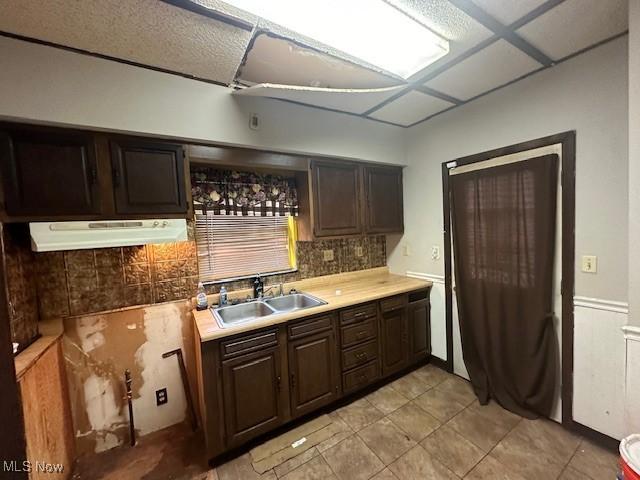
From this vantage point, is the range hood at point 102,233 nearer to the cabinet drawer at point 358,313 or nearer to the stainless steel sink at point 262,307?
the stainless steel sink at point 262,307

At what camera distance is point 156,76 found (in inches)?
64.1

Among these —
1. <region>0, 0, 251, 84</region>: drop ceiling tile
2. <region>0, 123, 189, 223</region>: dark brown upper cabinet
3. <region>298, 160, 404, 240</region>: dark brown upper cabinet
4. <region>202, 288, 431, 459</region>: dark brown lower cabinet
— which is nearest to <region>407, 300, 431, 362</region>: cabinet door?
<region>202, 288, 431, 459</region>: dark brown lower cabinet

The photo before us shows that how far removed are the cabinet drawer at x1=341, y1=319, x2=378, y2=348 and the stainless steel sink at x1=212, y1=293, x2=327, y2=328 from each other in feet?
1.08

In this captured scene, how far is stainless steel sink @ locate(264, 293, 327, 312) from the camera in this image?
2.34 metres

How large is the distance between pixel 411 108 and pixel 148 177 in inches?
Result: 84.1

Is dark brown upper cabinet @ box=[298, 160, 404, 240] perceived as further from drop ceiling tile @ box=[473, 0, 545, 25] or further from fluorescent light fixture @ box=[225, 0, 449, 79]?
drop ceiling tile @ box=[473, 0, 545, 25]

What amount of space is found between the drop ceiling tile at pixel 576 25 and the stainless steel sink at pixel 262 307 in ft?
7.02

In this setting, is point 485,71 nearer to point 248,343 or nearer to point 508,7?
point 508,7

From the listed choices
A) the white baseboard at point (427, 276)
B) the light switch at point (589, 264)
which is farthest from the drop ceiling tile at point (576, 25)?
the white baseboard at point (427, 276)

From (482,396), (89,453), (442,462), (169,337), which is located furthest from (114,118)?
(482,396)

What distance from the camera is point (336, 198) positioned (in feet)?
8.11

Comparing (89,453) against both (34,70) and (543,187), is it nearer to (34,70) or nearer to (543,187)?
(34,70)

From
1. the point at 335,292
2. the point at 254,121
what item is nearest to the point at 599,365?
the point at 335,292

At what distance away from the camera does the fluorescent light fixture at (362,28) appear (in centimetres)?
119
